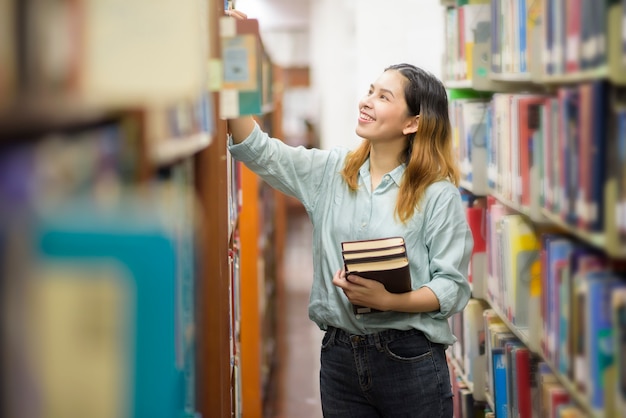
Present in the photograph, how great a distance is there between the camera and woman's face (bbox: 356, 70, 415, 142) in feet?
7.63

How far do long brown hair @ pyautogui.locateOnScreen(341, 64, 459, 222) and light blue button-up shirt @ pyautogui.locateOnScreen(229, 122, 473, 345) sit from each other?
0.09 feet

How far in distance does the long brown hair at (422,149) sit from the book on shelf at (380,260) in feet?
0.57

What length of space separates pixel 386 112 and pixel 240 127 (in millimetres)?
435

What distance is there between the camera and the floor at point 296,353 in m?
4.52

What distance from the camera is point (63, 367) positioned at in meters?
0.78

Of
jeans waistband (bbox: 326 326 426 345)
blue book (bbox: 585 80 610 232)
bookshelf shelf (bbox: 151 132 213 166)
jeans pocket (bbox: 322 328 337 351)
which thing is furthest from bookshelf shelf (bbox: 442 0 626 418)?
bookshelf shelf (bbox: 151 132 213 166)

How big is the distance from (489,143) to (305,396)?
7.59 ft

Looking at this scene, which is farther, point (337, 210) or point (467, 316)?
point (467, 316)

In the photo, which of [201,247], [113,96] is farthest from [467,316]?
[113,96]

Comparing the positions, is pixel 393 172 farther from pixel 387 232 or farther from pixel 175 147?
pixel 175 147

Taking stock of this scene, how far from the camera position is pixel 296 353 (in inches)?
223

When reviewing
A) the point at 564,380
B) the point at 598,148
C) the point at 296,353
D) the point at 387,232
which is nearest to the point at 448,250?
the point at 387,232

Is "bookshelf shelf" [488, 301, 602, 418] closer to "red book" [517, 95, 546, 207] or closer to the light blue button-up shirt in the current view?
the light blue button-up shirt

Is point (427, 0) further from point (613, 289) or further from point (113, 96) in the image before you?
point (113, 96)
